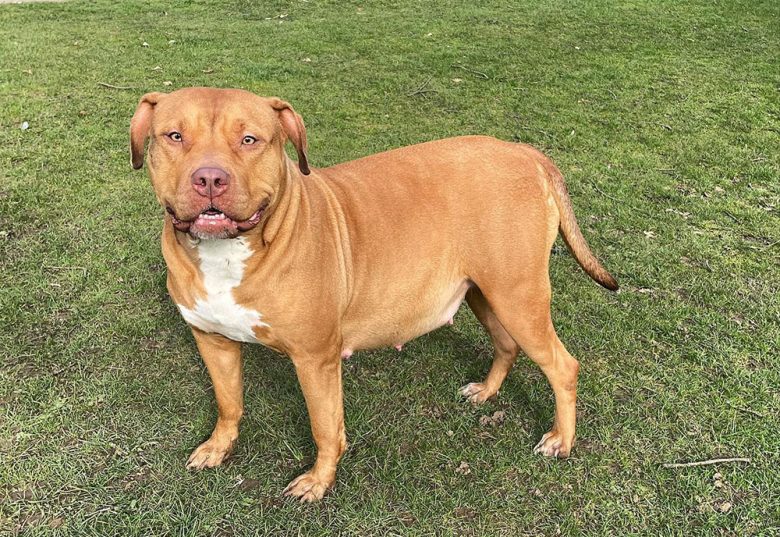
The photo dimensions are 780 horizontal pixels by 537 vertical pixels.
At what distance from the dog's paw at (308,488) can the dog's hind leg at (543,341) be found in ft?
3.85

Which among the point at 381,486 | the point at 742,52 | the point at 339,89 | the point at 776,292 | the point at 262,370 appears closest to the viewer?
the point at 381,486

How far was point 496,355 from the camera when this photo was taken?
378 centimetres

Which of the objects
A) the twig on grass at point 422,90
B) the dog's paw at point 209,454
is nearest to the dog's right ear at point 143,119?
the dog's paw at point 209,454

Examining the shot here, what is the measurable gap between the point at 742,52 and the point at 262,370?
34.5 ft

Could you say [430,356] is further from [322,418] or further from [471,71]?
[471,71]

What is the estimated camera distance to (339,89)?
8.64 meters

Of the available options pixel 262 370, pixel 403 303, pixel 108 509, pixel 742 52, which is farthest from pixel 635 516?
pixel 742 52

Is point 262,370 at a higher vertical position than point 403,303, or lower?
lower

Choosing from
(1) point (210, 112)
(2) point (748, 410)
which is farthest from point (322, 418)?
(2) point (748, 410)

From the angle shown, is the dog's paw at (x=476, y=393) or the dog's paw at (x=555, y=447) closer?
the dog's paw at (x=555, y=447)

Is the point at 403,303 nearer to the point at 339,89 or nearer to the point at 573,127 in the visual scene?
the point at 573,127

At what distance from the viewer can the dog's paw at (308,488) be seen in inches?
122

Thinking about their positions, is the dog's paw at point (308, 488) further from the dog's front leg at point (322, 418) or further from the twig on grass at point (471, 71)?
the twig on grass at point (471, 71)

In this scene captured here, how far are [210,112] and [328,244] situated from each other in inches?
29.9
